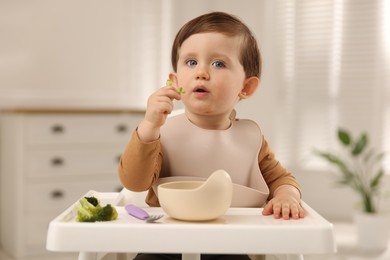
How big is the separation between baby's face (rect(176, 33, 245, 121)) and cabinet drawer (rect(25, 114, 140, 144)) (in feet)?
6.66

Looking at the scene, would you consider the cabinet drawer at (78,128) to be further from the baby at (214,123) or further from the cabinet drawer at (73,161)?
the baby at (214,123)

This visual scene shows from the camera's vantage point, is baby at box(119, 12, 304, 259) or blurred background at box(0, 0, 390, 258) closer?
baby at box(119, 12, 304, 259)

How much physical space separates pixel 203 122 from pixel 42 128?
2008mm

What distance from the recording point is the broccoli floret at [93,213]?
0.81 m

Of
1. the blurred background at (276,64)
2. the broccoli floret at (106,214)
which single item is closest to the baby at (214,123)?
the broccoli floret at (106,214)

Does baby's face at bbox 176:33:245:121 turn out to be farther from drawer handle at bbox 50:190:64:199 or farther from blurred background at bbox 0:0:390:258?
blurred background at bbox 0:0:390:258

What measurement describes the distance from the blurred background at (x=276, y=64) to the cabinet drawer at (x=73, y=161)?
590 mm

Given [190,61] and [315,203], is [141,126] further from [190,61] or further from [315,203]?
[315,203]

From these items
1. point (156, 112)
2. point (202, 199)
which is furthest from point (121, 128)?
point (202, 199)

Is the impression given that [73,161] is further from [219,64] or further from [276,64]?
[219,64]

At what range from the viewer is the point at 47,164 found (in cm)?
300

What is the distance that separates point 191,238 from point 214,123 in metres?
0.43

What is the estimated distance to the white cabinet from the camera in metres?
2.91

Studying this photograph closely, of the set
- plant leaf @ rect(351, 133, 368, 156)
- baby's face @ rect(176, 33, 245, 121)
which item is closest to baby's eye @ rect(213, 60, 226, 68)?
baby's face @ rect(176, 33, 245, 121)
